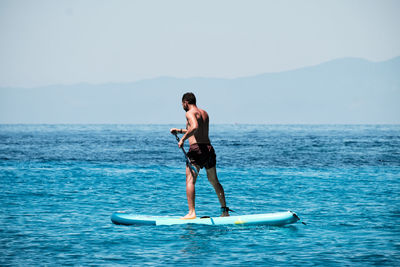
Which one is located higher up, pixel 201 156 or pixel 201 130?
pixel 201 130

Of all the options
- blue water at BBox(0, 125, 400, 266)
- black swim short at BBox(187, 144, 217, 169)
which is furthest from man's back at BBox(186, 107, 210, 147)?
blue water at BBox(0, 125, 400, 266)

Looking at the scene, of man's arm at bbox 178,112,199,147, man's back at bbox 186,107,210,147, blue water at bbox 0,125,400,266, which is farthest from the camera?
man's back at bbox 186,107,210,147

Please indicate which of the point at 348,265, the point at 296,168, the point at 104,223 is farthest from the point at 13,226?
the point at 296,168

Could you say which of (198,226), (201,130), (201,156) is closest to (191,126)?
(201,130)

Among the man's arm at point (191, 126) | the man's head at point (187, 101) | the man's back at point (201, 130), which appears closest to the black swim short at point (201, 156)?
the man's back at point (201, 130)

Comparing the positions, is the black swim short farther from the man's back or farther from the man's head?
the man's head

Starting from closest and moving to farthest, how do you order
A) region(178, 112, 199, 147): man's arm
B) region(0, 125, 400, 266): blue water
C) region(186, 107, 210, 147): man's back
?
region(0, 125, 400, 266): blue water, region(178, 112, 199, 147): man's arm, region(186, 107, 210, 147): man's back

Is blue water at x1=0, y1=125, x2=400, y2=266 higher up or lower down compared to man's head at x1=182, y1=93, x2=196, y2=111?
lower down

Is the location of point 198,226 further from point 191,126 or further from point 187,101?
point 187,101

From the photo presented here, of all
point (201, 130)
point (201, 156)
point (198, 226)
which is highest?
point (201, 130)

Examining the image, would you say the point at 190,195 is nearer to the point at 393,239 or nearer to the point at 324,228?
the point at 324,228

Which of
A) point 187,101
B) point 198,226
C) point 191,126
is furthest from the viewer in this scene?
point 198,226

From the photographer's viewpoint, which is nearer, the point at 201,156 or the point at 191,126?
the point at 191,126

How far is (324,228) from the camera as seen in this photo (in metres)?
11.0
